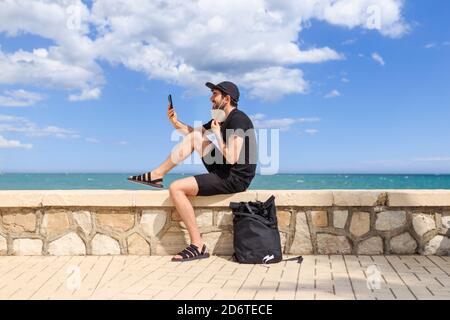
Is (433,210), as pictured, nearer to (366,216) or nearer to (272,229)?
(366,216)

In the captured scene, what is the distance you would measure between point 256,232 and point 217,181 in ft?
2.03

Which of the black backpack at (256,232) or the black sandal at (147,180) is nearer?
the black backpack at (256,232)

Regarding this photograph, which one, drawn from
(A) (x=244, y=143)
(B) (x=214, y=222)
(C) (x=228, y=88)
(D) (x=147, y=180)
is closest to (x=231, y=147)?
(A) (x=244, y=143)

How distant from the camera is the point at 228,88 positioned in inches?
208

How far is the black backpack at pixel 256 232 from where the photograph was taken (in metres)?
5.03

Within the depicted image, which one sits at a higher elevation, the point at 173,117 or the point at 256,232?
the point at 173,117

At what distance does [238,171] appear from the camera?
5.20 meters

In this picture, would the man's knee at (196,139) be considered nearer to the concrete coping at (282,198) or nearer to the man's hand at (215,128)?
the man's hand at (215,128)

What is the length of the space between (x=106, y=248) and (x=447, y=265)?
3348 millimetres

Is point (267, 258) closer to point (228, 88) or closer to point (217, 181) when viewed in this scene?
point (217, 181)

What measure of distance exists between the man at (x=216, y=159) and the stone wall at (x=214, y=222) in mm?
232

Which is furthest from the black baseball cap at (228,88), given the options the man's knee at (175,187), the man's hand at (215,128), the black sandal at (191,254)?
the black sandal at (191,254)

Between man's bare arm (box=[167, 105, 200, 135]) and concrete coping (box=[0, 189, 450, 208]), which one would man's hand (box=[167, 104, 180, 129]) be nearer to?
man's bare arm (box=[167, 105, 200, 135])
